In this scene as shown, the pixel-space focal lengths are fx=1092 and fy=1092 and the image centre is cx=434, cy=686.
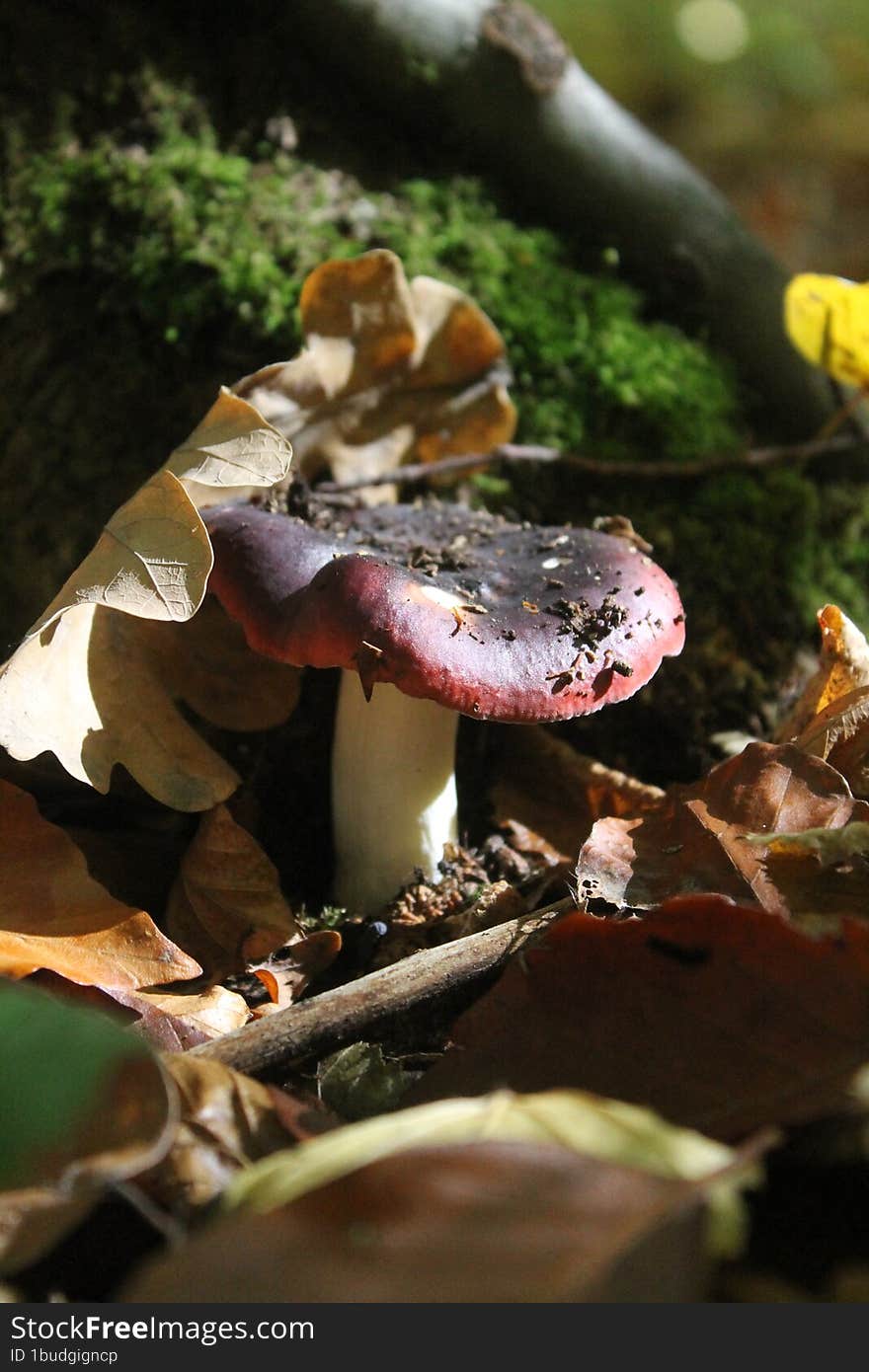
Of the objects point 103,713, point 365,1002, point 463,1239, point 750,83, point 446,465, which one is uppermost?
point 750,83

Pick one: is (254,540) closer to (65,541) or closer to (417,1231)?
(65,541)

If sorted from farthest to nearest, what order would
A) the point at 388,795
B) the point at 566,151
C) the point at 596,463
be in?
1. the point at 566,151
2. the point at 596,463
3. the point at 388,795

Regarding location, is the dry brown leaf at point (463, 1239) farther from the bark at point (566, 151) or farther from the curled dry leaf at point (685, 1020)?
the bark at point (566, 151)

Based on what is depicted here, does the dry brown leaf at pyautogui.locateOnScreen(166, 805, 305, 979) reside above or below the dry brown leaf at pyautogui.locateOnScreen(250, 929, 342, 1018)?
below

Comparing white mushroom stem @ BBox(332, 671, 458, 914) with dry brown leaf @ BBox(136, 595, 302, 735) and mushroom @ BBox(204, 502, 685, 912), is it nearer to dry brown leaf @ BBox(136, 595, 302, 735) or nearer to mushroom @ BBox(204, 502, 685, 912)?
mushroom @ BBox(204, 502, 685, 912)

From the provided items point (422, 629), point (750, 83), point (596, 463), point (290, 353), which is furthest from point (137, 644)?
point (750, 83)

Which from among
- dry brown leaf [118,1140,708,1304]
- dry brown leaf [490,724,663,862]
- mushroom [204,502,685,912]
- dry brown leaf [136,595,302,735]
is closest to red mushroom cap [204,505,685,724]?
mushroom [204,502,685,912]

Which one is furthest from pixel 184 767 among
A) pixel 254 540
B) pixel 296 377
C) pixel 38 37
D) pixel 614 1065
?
pixel 38 37

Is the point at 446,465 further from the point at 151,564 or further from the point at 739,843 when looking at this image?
the point at 739,843
